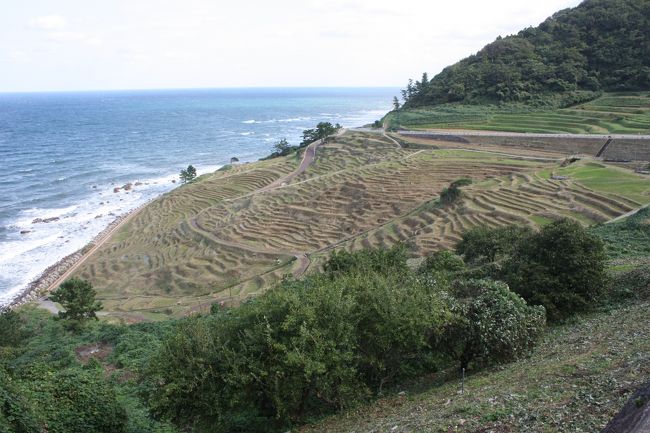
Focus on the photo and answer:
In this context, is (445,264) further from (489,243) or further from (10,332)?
(10,332)

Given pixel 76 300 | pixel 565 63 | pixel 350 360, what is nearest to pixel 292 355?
pixel 350 360

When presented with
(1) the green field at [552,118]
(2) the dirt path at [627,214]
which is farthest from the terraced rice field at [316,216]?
(1) the green field at [552,118]

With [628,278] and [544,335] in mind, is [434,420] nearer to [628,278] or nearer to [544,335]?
[544,335]

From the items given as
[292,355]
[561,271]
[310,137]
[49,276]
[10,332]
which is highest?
[310,137]

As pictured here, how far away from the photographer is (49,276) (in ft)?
147

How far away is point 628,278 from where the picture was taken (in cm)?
1992

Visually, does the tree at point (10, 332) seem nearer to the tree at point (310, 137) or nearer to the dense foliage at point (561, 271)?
the dense foliage at point (561, 271)

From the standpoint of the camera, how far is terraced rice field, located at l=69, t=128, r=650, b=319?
124 feet

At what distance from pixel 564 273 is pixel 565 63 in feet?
251

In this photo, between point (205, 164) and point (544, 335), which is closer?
point (544, 335)

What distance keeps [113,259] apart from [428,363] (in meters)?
37.8

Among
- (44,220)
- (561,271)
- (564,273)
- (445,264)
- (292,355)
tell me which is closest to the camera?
(292,355)

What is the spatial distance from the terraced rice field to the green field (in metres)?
11.4

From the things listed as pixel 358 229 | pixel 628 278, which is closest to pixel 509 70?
pixel 358 229
